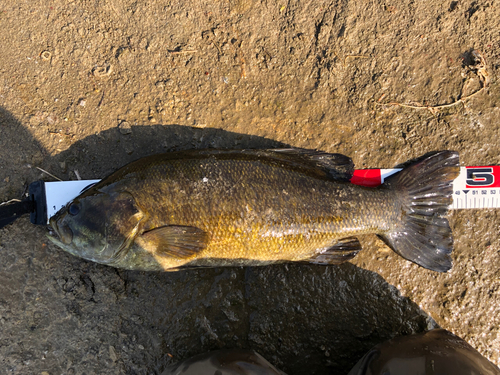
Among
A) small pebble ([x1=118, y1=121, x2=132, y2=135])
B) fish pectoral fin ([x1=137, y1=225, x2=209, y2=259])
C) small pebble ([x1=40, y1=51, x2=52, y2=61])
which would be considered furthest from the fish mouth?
small pebble ([x1=40, y1=51, x2=52, y2=61])

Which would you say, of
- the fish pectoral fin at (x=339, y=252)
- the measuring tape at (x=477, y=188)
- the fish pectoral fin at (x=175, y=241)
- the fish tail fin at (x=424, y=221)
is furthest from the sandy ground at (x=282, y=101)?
the fish pectoral fin at (x=175, y=241)

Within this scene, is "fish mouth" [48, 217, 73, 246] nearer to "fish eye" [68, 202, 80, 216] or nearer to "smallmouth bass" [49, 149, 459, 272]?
"smallmouth bass" [49, 149, 459, 272]

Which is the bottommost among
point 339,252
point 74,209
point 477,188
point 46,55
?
point 339,252

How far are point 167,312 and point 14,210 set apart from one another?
193 cm

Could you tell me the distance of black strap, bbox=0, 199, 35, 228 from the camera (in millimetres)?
3113

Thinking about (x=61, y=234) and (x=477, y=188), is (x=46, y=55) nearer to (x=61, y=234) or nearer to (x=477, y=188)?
(x=61, y=234)

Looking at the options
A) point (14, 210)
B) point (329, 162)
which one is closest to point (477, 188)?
point (329, 162)

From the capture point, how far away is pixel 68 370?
10.5 ft

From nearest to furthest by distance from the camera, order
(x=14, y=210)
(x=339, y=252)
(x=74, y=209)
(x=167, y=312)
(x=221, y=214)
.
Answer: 1. (x=221, y=214)
2. (x=74, y=209)
3. (x=339, y=252)
4. (x=14, y=210)
5. (x=167, y=312)

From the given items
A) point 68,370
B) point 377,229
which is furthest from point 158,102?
point 68,370

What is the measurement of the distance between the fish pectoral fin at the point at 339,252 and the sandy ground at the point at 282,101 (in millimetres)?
382

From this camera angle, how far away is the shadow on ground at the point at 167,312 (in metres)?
3.22

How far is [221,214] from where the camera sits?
2717 millimetres

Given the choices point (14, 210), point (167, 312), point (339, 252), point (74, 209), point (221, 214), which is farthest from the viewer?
point (167, 312)
